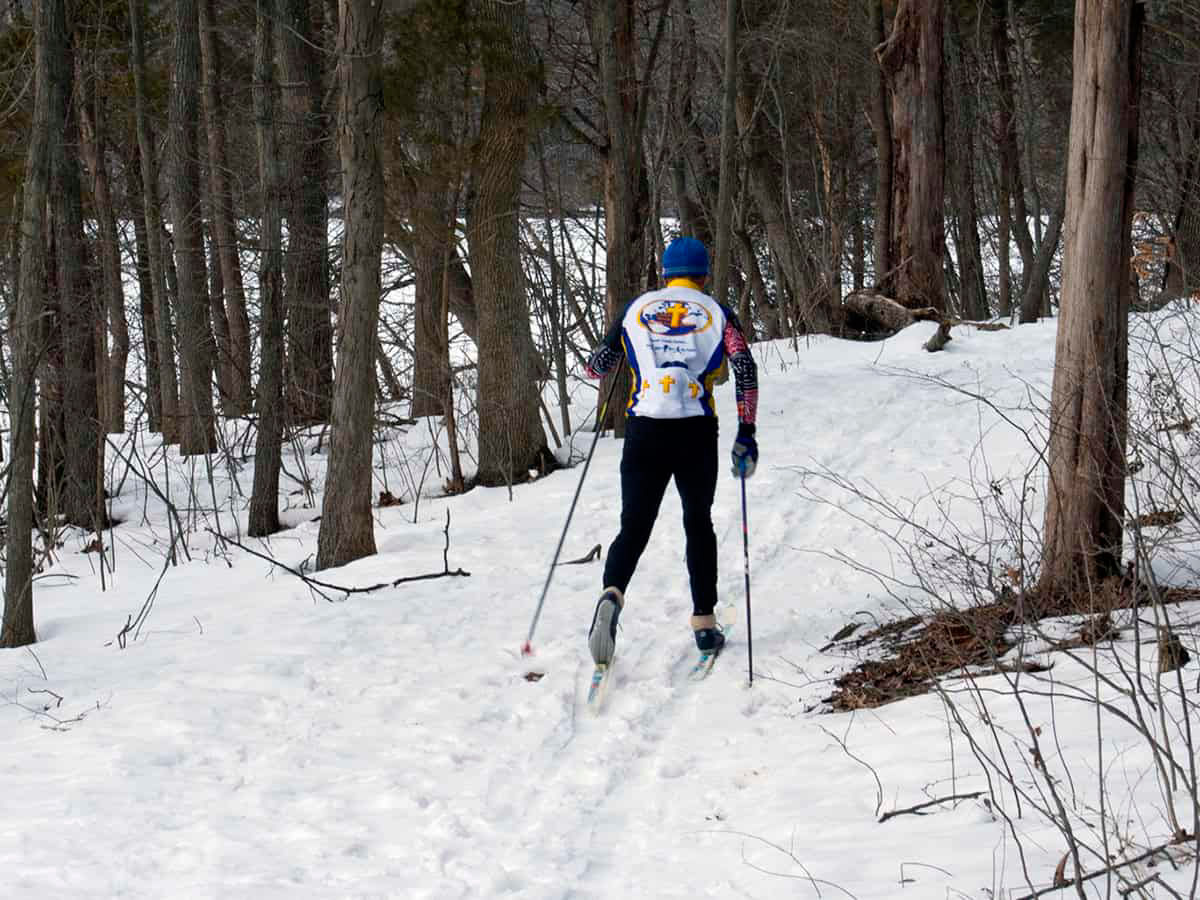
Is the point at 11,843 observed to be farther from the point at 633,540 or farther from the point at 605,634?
the point at 633,540

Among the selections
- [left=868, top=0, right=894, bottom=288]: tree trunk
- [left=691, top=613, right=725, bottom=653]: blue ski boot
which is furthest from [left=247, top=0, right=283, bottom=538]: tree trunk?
[left=868, top=0, right=894, bottom=288]: tree trunk

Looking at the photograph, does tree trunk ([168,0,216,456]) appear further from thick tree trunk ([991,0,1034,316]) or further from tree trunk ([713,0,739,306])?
thick tree trunk ([991,0,1034,316])

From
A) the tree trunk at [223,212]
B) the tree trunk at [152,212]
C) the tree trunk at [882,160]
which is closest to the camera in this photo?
the tree trunk at [152,212]

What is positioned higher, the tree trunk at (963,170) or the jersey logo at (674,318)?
the tree trunk at (963,170)

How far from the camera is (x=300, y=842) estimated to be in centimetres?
409

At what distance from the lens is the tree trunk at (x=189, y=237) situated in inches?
557

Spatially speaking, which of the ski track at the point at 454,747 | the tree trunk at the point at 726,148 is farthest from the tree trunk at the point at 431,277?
the ski track at the point at 454,747

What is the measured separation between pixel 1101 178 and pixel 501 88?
21.8 ft

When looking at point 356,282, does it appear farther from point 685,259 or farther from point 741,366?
point 741,366

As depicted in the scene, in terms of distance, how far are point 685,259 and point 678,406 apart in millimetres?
783

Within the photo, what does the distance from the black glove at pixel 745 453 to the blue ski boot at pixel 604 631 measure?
981 mm

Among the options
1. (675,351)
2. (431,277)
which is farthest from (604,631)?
(431,277)

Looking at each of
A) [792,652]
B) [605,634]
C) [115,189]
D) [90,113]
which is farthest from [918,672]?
[115,189]

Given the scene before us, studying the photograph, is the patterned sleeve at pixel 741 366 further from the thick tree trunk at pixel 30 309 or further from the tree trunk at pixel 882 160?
the tree trunk at pixel 882 160
